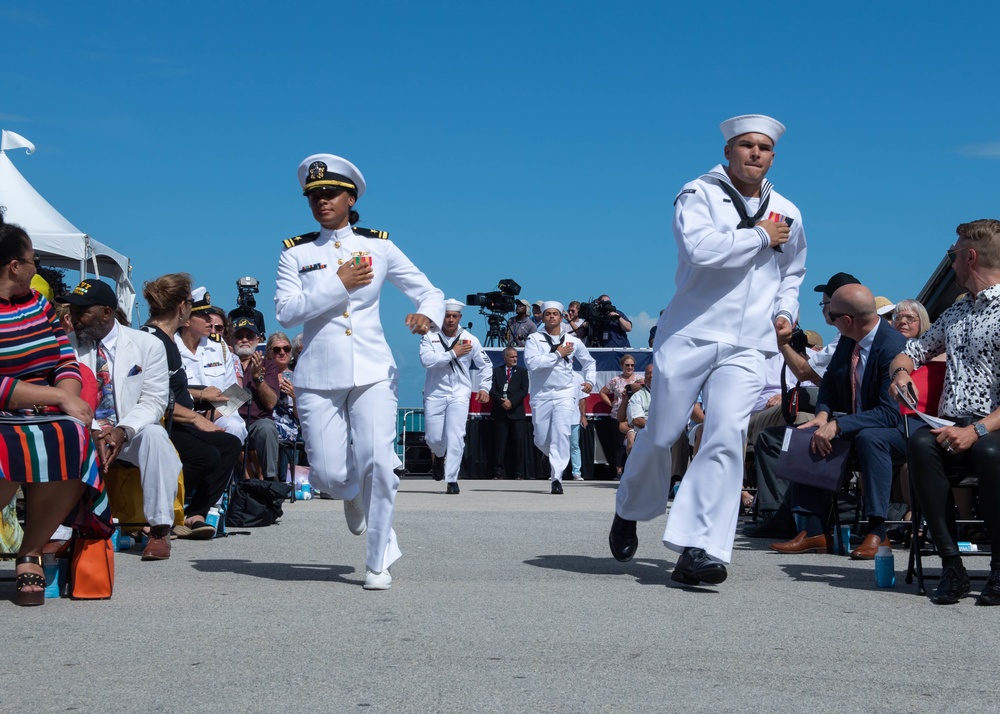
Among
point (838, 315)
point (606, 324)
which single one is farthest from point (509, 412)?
point (838, 315)

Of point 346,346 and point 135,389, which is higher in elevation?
point 346,346

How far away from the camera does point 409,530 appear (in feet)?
31.9

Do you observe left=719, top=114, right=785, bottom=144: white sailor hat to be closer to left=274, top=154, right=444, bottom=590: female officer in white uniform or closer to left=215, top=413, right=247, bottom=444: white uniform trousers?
left=274, top=154, right=444, bottom=590: female officer in white uniform

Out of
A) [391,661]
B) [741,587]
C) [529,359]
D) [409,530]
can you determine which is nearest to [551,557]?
[741,587]

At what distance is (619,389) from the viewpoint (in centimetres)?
1962

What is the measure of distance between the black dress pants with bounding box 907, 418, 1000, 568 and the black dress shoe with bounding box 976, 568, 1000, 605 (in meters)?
0.05

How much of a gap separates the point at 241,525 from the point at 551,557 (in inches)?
128

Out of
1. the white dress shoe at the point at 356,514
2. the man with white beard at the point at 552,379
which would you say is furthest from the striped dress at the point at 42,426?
the man with white beard at the point at 552,379

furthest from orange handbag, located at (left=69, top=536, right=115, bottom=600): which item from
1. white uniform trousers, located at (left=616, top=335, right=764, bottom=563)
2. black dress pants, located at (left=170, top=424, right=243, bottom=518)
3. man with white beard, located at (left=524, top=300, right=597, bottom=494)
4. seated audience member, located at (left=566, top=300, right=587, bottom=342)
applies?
seated audience member, located at (left=566, top=300, right=587, bottom=342)

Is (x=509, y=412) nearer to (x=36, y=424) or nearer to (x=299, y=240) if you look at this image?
(x=299, y=240)

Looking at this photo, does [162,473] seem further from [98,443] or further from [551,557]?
[551,557]

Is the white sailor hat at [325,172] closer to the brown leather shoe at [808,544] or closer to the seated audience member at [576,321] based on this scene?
the brown leather shoe at [808,544]

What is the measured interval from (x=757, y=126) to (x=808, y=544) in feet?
9.89

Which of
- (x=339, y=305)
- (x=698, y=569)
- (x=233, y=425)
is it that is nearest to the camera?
(x=698, y=569)
